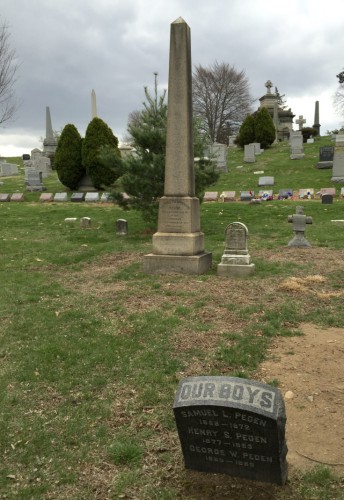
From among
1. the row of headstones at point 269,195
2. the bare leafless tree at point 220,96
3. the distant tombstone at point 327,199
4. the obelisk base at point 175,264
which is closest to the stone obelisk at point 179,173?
the obelisk base at point 175,264

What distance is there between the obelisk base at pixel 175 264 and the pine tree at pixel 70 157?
54.0 feet

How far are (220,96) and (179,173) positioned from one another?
184 ft

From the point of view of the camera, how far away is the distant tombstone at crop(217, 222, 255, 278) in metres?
8.22

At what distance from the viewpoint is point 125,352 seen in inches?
194

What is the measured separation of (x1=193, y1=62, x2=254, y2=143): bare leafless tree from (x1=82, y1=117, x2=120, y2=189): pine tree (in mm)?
39504

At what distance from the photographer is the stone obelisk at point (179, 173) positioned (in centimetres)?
856

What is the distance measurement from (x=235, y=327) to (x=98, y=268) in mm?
4398

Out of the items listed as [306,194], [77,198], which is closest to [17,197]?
[77,198]

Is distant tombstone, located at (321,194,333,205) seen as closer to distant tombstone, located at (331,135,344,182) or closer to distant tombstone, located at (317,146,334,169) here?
distant tombstone, located at (331,135,344,182)

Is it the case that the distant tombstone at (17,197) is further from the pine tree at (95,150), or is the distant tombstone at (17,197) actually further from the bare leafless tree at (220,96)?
the bare leafless tree at (220,96)

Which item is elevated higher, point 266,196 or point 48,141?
point 48,141

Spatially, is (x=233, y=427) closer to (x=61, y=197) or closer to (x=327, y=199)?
(x=327, y=199)

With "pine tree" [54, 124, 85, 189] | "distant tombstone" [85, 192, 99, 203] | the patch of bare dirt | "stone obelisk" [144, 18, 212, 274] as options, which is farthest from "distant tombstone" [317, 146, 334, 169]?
the patch of bare dirt

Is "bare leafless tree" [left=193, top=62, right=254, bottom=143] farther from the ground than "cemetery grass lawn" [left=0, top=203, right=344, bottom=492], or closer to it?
farther from the ground
